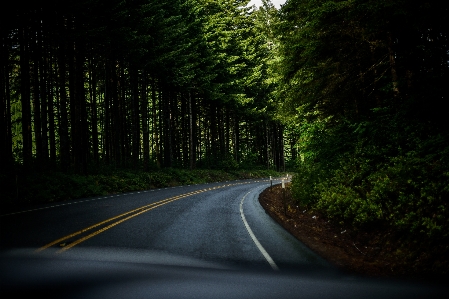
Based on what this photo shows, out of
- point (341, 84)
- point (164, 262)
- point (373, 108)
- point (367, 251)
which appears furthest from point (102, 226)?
point (341, 84)

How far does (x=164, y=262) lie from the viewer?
6.05 meters

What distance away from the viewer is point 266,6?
42.0 m

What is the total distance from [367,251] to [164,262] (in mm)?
4672

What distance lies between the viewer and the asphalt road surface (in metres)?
4.57

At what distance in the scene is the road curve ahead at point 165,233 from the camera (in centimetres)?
682

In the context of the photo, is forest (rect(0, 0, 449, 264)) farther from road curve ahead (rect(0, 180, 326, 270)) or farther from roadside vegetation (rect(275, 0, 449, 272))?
road curve ahead (rect(0, 180, 326, 270))

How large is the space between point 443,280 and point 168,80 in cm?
2813

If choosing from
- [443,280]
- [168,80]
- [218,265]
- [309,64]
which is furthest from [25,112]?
[443,280]

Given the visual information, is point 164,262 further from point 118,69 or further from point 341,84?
point 118,69

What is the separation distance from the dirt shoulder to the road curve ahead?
49cm

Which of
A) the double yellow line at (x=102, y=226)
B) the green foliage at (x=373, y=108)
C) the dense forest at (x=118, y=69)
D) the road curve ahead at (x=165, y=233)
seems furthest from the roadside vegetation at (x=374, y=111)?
the dense forest at (x=118, y=69)

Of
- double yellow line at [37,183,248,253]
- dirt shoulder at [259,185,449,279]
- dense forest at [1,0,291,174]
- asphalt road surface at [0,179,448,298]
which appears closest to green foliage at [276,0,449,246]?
dirt shoulder at [259,185,449,279]

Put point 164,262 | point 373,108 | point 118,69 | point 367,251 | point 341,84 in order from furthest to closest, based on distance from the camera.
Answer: point 118,69 → point 341,84 → point 373,108 → point 367,251 → point 164,262

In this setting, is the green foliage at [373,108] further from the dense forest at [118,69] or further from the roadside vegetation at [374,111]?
the dense forest at [118,69]
